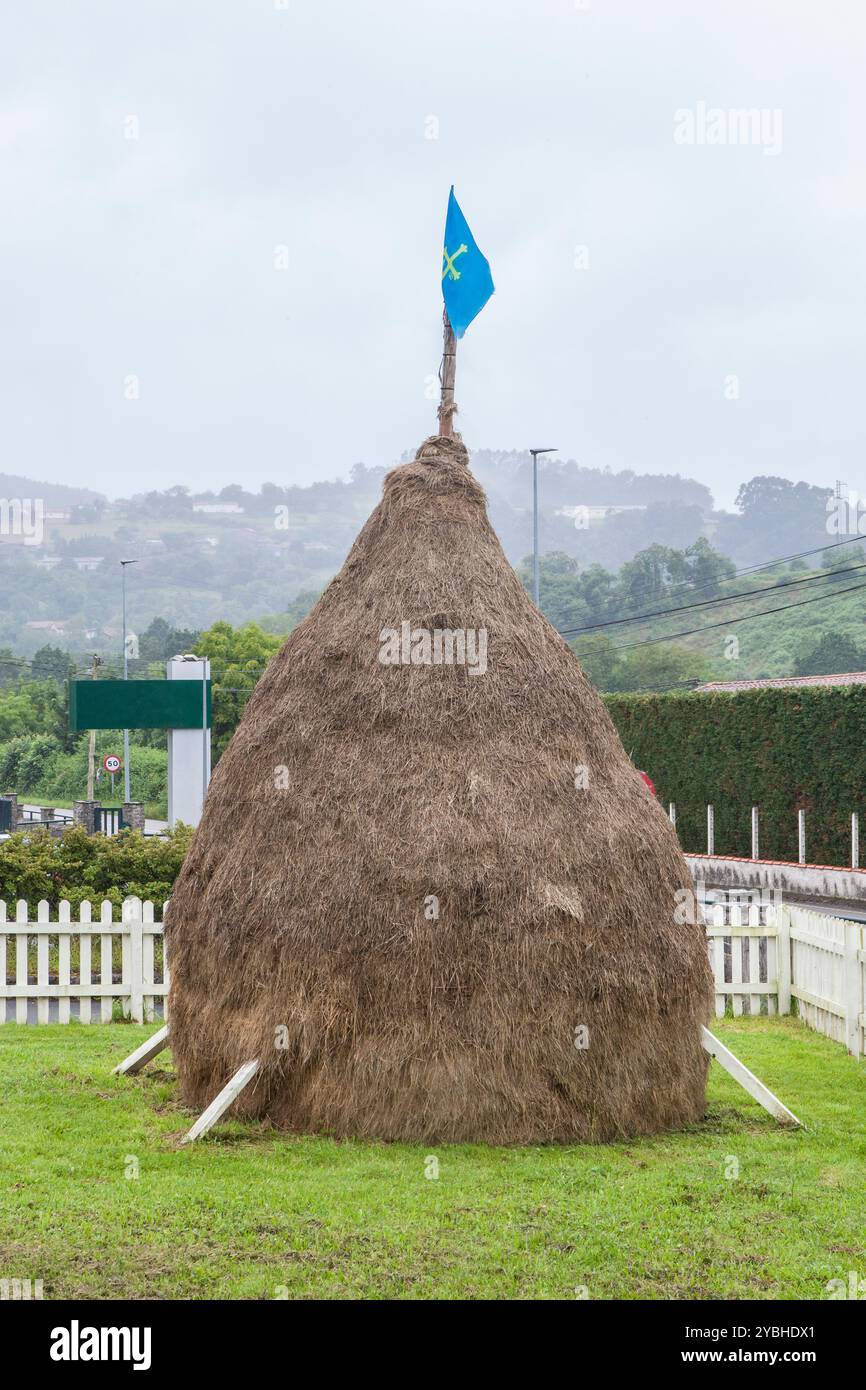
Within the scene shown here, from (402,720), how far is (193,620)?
603 ft

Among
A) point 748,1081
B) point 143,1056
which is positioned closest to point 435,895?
point 748,1081

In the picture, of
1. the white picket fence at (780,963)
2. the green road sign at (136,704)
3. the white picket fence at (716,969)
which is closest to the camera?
the white picket fence at (716,969)

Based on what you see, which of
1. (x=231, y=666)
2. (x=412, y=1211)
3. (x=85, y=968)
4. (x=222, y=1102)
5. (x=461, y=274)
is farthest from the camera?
(x=231, y=666)

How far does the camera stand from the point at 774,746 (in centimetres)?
2997

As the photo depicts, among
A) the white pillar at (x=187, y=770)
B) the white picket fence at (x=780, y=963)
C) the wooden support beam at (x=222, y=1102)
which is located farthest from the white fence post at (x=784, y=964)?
the white pillar at (x=187, y=770)

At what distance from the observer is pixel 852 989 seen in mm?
11344

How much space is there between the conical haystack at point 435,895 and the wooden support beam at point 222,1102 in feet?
0.48

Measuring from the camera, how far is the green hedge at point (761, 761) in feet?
90.7

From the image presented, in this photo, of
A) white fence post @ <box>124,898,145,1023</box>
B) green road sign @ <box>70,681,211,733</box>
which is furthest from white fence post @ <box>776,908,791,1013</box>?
green road sign @ <box>70,681,211,733</box>

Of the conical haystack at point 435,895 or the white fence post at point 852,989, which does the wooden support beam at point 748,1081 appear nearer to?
the conical haystack at point 435,895

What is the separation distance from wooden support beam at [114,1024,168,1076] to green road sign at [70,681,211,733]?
12.9 m

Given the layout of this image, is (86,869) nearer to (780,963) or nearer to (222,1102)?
(780,963)

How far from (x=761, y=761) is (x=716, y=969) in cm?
1781
